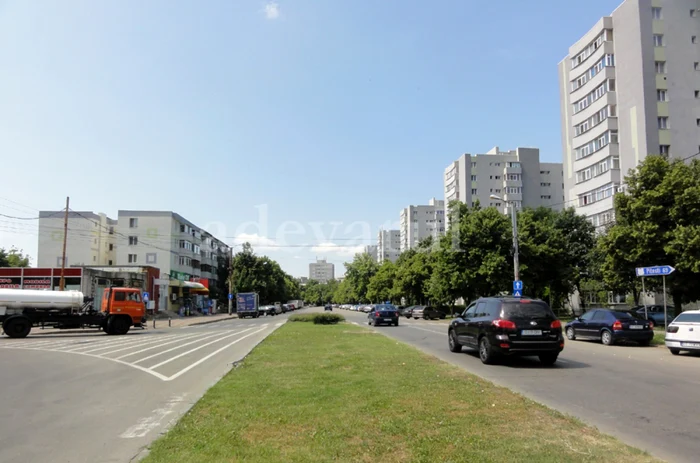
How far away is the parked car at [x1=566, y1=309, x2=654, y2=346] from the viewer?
19.0m

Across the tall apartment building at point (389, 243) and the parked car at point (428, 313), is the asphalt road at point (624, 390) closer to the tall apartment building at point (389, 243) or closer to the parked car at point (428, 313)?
the parked car at point (428, 313)

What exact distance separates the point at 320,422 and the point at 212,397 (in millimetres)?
2581

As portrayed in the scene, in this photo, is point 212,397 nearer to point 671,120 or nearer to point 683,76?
point 671,120

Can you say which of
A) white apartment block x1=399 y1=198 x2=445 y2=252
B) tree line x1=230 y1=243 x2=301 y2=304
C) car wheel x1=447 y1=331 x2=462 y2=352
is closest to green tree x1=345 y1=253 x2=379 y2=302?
white apartment block x1=399 y1=198 x2=445 y2=252

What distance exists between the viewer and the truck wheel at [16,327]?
2538cm

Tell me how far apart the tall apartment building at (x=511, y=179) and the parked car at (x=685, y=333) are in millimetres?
77894

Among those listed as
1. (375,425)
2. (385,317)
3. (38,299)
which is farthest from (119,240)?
(375,425)

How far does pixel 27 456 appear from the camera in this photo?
559cm

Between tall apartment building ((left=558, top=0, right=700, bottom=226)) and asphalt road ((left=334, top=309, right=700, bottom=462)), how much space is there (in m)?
38.0

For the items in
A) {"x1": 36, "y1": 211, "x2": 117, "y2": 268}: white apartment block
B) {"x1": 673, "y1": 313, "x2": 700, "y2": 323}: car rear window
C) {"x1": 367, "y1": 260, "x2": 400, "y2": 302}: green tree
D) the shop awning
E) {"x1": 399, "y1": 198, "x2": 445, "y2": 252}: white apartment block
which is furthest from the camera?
{"x1": 399, "y1": 198, "x2": 445, "y2": 252}: white apartment block

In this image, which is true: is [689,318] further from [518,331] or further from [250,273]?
[250,273]

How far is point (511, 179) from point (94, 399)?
94.2m

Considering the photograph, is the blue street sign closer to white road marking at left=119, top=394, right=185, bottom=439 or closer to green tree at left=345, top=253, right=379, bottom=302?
white road marking at left=119, top=394, right=185, bottom=439

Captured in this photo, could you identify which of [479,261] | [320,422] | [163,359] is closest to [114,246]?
[479,261]
